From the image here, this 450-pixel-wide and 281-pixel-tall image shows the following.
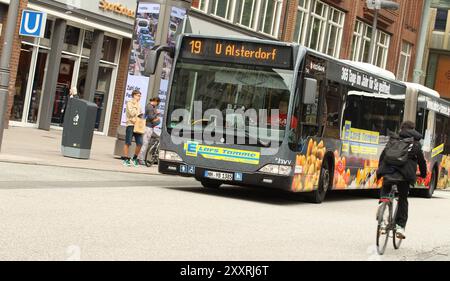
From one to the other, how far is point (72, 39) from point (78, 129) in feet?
32.7

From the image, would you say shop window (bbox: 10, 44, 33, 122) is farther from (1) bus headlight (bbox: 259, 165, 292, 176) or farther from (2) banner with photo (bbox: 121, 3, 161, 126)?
(1) bus headlight (bbox: 259, 165, 292, 176)

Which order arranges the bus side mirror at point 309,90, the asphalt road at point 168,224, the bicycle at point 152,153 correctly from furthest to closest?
the bicycle at point 152,153
the bus side mirror at point 309,90
the asphalt road at point 168,224

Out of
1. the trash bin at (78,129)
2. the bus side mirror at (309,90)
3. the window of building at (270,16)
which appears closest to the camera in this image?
the bus side mirror at (309,90)

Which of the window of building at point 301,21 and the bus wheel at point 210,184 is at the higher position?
the window of building at point 301,21

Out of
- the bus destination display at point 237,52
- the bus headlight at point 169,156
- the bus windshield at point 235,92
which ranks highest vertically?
the bus destination display at point 237,52

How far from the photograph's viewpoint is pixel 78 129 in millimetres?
18219

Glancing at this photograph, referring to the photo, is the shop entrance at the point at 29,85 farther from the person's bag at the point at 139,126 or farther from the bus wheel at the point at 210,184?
the bus wheel at the point at 210,184

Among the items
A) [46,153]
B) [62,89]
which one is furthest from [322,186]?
[62,89]

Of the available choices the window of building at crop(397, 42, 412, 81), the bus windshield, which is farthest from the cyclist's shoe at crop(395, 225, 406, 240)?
the window of building at crop(397, 42, 412, 81)

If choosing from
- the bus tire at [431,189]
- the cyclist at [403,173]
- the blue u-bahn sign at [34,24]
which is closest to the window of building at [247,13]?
the bus tire at [431,189]

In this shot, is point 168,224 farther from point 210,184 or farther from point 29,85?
point 29,85

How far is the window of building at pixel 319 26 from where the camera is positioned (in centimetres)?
3675

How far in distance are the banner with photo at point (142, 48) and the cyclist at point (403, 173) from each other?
449 inches
